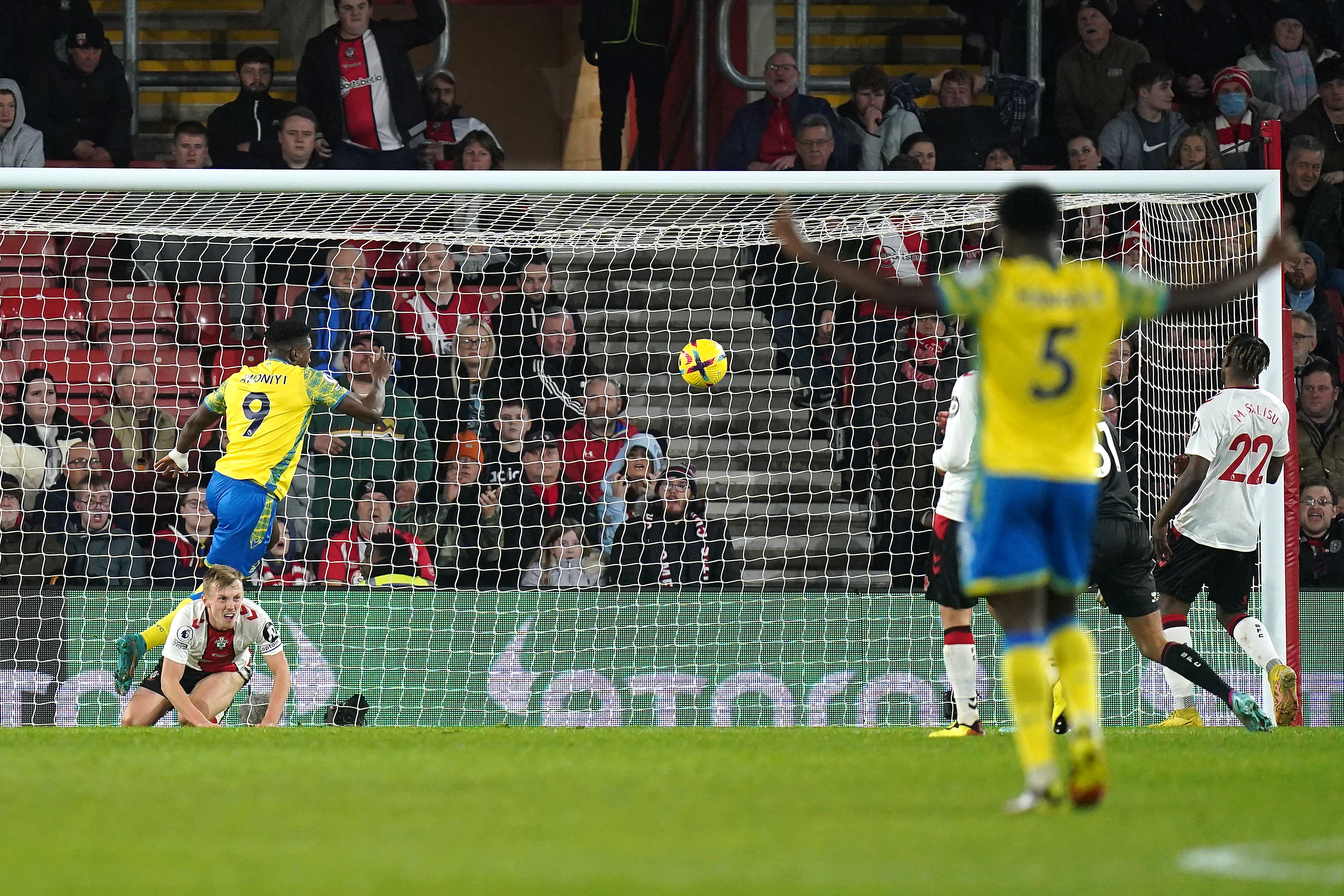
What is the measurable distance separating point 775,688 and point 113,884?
745 cm

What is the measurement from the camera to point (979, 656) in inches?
441

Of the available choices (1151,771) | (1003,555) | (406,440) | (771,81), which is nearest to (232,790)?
(1003,555)

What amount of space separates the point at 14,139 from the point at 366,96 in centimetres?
266

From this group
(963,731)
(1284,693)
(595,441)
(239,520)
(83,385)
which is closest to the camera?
(963,731)

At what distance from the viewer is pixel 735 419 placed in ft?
42.8

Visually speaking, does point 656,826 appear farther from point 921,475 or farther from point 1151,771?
point 921,475

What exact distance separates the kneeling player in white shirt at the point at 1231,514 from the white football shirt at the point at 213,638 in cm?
497

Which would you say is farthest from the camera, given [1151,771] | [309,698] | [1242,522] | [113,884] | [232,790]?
[309,698]

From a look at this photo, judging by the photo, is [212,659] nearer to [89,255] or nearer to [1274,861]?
[89,255]

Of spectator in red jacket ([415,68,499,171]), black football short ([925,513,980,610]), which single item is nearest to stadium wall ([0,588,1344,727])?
black football short ([925,513,980,610])

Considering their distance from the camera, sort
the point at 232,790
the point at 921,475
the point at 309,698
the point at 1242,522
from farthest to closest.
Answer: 1. the point at 921,475
2. the point at 309,698
3. the point at 1242,522
4. the point at 232,790

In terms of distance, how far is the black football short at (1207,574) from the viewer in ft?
32.0

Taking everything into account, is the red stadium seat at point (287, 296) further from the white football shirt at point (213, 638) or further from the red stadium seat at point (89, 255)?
the white football shirt at point (213, 638)

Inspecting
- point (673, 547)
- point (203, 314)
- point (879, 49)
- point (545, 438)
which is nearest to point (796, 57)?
point (879, 49)
